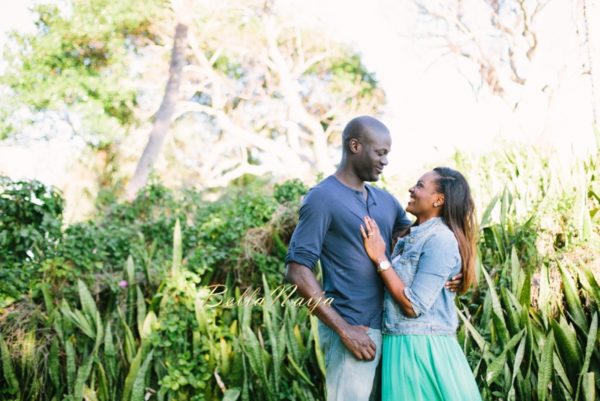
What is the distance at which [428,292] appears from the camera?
235cm

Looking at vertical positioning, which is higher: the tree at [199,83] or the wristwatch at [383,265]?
the tree at [199,83]

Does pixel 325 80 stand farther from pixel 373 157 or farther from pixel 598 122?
pixel 373 157

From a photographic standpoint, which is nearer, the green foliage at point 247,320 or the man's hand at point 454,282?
the man's hand at point 454,282

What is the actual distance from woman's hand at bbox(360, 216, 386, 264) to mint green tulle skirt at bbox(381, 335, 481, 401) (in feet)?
1.10

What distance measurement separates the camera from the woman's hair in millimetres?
2506

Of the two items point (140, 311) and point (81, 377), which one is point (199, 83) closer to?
point (140, 311)

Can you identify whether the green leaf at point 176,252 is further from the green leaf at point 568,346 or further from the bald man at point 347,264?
the green leaf at point 568,346

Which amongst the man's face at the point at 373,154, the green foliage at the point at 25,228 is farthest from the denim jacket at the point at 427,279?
the green foliage at the point at 25,228

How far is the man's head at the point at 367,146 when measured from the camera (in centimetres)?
257

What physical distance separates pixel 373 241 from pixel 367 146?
410 mm

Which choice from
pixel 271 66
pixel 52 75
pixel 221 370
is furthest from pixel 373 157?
pixel 271 66

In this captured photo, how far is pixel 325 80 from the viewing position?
19.3 metres

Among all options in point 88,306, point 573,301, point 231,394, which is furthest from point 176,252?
point 573,301

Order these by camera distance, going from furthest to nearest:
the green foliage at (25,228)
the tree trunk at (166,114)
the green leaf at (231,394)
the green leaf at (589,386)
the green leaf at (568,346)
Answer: the tree trunk at (166,114), the green foliage at (25,228), the green leaf at (231,394), the green leaf at (568,346), the green leaf at (589,386)
